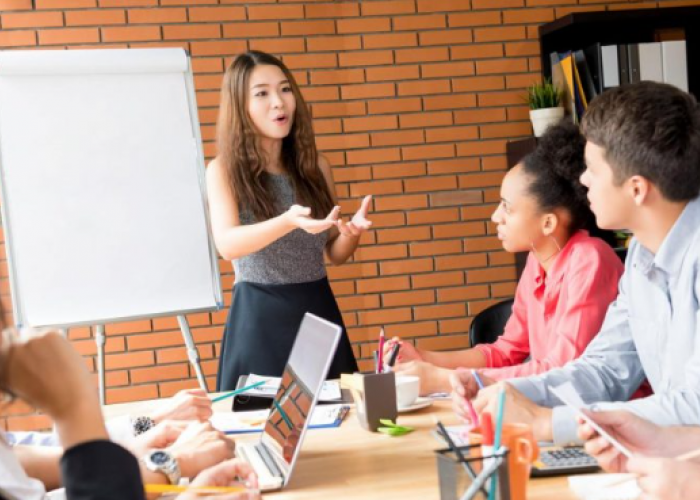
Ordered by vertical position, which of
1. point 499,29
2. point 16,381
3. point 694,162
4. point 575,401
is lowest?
point 575,401

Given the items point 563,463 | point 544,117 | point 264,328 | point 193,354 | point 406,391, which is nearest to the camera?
point 563,463

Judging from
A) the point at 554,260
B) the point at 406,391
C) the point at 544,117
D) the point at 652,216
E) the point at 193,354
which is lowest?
the point at 193,354

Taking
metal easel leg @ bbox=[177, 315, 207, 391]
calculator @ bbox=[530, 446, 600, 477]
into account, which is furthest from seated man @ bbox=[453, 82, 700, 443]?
metal easel leg @ bbox=[177, 315, 207, 391]

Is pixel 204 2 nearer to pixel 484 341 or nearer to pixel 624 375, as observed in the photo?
pixel 484 341

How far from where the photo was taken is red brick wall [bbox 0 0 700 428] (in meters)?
3.68

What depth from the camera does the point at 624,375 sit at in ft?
6.22

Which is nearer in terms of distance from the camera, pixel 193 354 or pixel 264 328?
pixel 264 328

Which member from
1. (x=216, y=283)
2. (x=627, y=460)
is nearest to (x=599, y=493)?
(x=627, y=460)

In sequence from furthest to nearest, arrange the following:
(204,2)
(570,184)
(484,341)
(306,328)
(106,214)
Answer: (204,2) → (106,214) → (484,341) → (570,184) → (306,328)

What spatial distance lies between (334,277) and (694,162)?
2.32 metres

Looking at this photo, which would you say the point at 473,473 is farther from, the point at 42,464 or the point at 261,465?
the point at 42,464

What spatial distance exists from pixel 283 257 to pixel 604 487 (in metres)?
1.67

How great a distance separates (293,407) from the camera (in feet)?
4.98

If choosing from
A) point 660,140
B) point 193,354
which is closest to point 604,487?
point 660,140
